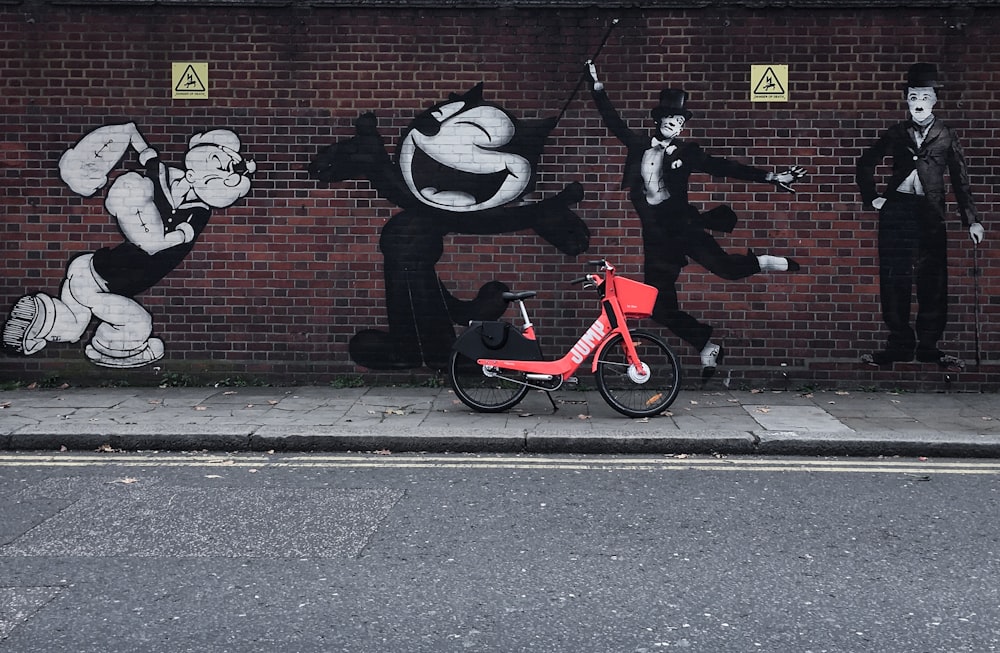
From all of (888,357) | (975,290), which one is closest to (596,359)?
(888,357)

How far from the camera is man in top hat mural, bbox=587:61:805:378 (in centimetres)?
944

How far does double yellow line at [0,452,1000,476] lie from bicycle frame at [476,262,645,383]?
1380 millimetres

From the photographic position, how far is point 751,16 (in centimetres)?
935

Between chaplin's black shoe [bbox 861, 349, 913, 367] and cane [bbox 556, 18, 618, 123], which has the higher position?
cane [bbox 556, 18, 618, 123]

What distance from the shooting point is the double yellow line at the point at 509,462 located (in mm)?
6699

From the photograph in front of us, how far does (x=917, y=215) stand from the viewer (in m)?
9.35

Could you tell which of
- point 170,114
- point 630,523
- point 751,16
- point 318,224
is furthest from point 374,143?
point 630,523

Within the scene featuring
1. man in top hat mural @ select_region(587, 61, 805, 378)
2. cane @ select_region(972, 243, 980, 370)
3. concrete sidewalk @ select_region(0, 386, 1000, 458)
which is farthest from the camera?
man in top hat mural @ select_region(587, 61, 805, 378)

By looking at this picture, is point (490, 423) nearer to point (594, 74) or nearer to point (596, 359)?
point (596, 359)

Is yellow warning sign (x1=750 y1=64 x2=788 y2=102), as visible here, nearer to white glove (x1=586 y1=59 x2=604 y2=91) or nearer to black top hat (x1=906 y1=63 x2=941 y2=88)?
black top hat (x1=906 y1=63 x2=941 y2=88)

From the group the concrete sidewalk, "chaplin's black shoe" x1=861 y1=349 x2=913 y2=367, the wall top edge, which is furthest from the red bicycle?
the wall top edge

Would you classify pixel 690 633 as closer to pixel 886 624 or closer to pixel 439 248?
pixel 886 624

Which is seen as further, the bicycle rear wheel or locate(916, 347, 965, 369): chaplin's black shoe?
locate(916, 347, 965, 369): chaplin's black shoe

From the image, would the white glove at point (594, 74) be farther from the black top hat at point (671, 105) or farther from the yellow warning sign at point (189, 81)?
the yellow warning sign at point (189, 81)
